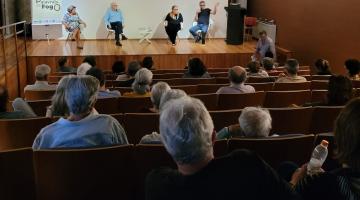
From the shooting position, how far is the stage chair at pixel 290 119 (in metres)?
3.43

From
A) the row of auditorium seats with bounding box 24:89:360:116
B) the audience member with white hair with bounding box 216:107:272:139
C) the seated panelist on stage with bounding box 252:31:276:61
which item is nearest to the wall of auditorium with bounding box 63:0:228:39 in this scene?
the seated panelist on stage with bounding box 252:31:276:61

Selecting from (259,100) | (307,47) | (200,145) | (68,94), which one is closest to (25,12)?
(307,47)

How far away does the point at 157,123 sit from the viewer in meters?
3.28

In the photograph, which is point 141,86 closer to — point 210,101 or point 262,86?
point 210,101

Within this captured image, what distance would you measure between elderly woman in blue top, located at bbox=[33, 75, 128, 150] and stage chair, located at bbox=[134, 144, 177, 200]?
0.21 meters

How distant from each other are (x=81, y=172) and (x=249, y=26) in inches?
394

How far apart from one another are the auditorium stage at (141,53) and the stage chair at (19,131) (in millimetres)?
6024

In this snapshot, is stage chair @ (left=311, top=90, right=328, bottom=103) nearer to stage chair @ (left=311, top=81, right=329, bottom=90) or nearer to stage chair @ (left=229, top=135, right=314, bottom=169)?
stage chair @ (left=311, top=81, right=329, bottom=90)

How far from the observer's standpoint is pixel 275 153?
2.47 meters

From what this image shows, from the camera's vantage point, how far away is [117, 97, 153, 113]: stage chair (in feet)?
13.3

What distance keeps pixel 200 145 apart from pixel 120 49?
28.3ft

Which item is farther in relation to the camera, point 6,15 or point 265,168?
point 6,15

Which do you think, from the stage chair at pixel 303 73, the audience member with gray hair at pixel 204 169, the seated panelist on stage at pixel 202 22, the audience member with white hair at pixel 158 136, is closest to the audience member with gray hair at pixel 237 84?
the audience member with white hair at pixel 158 136

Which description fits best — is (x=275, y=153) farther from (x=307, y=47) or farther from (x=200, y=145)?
(x=307, y=47)
